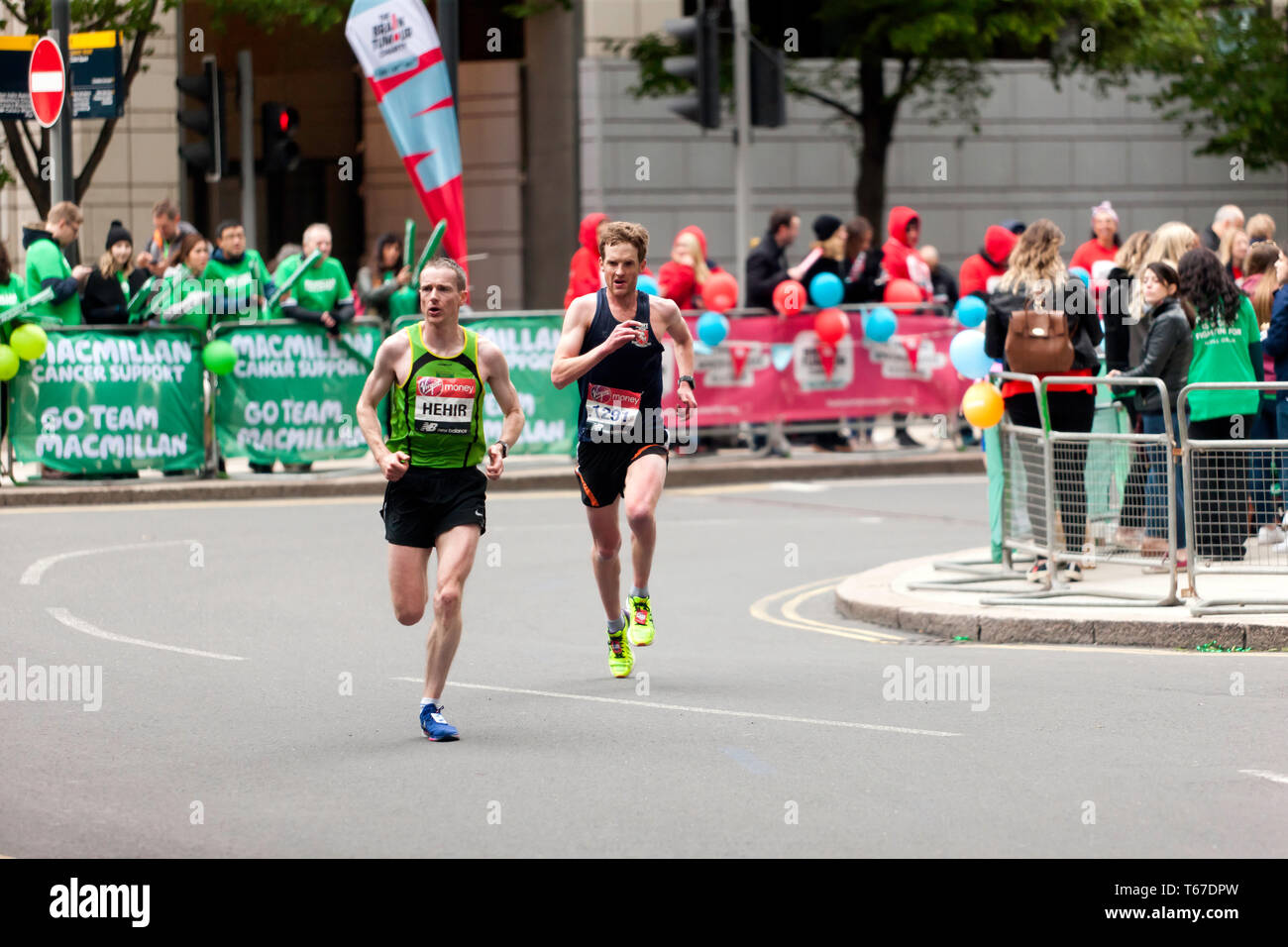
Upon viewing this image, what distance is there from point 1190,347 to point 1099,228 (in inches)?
227

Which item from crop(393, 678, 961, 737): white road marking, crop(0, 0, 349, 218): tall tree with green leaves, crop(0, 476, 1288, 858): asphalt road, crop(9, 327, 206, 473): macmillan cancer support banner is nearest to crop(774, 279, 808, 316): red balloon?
crop(9, 327, 206, 473): macmillan cancer support banner

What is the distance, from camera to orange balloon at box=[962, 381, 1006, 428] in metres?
11.1

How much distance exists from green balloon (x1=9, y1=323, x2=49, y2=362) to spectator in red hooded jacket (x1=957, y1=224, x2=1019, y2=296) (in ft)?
24.1

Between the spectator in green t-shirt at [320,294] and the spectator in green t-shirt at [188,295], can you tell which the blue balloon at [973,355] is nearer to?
the spectator in green t-shirt at [320,294]

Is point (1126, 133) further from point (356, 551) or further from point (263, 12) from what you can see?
point (356, 551)

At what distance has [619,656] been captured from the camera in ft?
30.6

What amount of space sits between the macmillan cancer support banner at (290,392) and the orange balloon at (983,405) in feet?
25.0

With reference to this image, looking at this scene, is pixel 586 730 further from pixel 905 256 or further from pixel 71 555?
pixel 905 256

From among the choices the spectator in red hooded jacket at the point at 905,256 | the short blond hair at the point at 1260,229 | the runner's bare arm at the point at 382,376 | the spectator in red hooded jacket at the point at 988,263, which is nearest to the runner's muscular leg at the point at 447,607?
the runner's bare arm at the point at 382,376

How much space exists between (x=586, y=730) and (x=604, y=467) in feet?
5.53

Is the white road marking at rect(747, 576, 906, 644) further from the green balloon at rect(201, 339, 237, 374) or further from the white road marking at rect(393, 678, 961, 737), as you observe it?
the green balloon at rect(201, 339, 237, 374)

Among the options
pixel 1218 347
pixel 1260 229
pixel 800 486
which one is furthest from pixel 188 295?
pixel 1218 347
